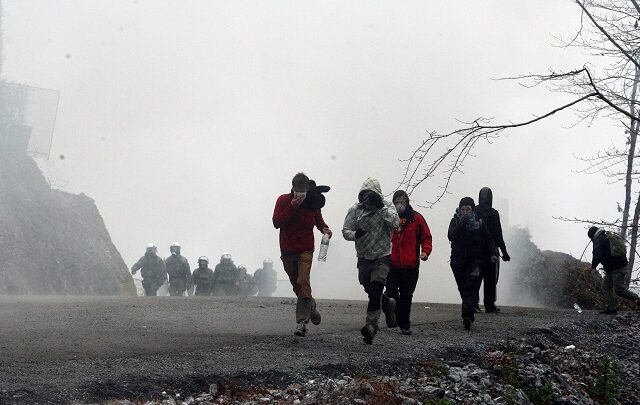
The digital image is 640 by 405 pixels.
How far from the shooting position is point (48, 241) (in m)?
29.5

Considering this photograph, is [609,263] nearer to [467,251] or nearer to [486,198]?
[486,198]

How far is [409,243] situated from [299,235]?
198cm

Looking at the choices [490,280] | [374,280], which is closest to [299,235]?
[374,280]

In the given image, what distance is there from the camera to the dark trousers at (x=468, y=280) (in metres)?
12.0

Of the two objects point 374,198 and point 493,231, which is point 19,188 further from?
point 374,198

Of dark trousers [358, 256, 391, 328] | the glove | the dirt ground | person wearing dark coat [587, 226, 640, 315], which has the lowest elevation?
the dirt ground

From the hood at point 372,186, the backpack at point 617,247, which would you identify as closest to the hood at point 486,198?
the backpack at point 617,247

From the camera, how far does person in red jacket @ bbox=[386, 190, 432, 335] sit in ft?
36.4

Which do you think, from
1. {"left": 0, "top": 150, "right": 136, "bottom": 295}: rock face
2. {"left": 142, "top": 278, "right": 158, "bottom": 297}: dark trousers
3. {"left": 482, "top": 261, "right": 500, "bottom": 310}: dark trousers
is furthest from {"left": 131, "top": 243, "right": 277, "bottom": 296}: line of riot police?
{"left": 482, "top": 261, "right": 500, "bottom": 310}: dark trousers

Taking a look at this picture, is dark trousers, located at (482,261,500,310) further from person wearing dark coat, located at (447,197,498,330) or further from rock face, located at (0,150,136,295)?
rock face, located at (0,150,136,295)

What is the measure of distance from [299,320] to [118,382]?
3198 mm

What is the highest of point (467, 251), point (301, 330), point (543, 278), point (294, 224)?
point (543, 278)

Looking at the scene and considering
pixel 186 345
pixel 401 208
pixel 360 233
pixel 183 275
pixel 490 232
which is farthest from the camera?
pixel 183 275

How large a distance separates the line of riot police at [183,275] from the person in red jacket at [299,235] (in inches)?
554
